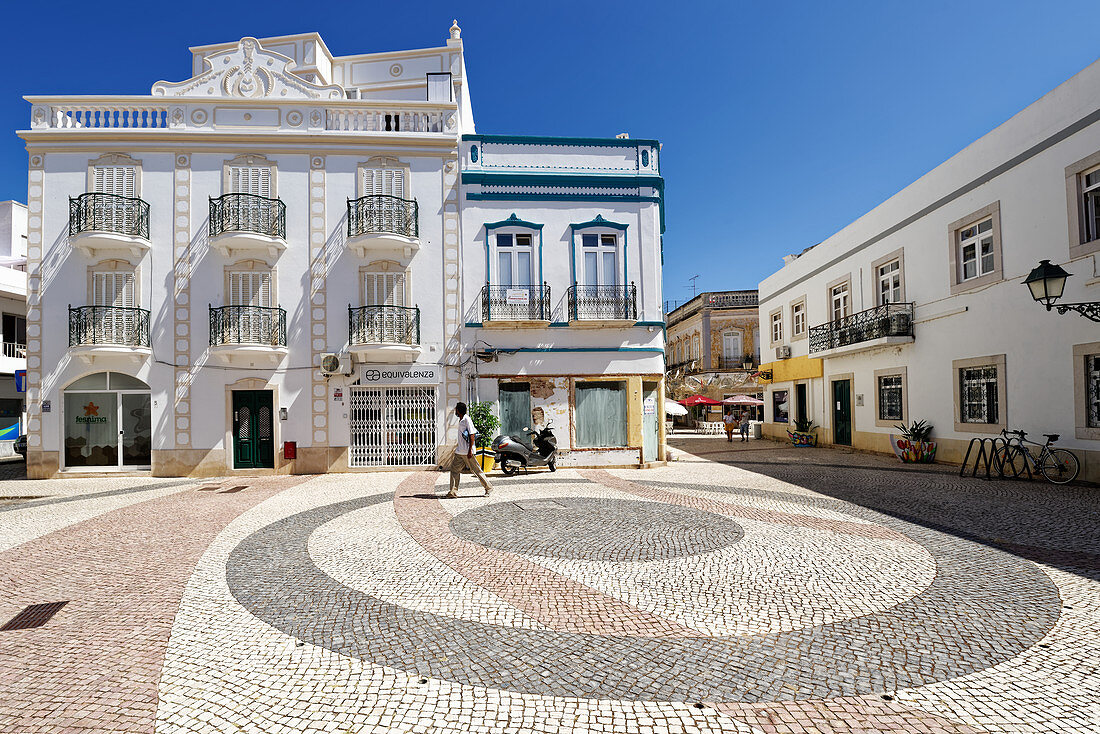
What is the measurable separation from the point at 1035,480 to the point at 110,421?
22.0 metres

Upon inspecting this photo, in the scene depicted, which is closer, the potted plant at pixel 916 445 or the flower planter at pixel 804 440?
the potted plant at pixel 916 445

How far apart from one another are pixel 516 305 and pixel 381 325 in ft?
11.8

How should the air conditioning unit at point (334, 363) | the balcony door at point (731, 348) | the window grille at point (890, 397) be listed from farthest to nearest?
the balcony door at point (731, 348), the window grille at point (890, 397), the air conditioning unit at point (334, 363)

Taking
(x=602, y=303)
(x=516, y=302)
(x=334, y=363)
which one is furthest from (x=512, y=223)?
(x=334, y=363)

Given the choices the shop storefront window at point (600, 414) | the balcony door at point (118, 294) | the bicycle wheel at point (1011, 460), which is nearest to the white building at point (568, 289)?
the shop storefront window at point (600, 414)

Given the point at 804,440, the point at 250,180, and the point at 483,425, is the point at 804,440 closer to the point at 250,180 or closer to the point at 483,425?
the point at 483,425

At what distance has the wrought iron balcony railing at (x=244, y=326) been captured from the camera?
13.9 m

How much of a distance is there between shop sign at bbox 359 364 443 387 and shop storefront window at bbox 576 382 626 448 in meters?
3.96

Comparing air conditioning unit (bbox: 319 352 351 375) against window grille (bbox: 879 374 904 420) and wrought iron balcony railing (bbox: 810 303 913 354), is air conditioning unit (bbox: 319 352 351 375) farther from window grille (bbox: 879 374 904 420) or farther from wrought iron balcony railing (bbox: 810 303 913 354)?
window grille (bbox: 879 374 904 420)

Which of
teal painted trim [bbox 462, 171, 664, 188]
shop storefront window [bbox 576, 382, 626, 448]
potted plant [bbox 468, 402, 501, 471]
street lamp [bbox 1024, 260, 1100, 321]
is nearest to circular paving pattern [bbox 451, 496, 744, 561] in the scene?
potted plant [bbox 468, 402, 501, 471]

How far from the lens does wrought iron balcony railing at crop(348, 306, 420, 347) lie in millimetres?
14172

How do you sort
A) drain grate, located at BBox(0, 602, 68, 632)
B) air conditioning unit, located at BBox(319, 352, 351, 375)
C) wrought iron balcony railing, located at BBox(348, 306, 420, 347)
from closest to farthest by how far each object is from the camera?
drain grate, located at BBox(0, 602, 68, 632), air conditioning unit, located at BBox(319, 352, 351, 375), wrought iron balcony railing, located at BBox(348, 306, 420, 347)

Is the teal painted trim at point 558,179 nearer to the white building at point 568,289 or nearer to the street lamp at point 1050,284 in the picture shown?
the white building at point 568,289

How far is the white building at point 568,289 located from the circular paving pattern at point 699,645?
954 cm
